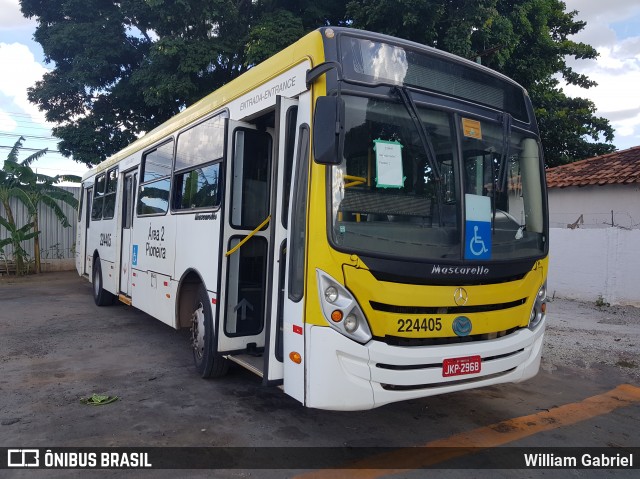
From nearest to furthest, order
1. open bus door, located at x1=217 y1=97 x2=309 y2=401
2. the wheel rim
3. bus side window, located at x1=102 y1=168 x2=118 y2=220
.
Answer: open bus door, located at x1=217 y1=97 x2=309 y2=401
the wheel rim
bus side window, located at x1=102 y1=168 x2=118 y2=220

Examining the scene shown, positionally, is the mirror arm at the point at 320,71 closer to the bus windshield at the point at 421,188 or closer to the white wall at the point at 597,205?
the bus windshield at the point at 421,188

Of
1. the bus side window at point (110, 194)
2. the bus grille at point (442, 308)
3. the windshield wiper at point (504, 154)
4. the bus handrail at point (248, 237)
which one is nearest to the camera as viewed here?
the bus grille at point (442, 308)

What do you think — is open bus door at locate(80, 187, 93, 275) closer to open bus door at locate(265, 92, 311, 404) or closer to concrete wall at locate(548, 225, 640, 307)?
open bus door at locate(265, 92, 311, 404)

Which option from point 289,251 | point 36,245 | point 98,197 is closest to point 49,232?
point 36,245

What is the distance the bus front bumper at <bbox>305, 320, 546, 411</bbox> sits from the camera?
3504 millimetres

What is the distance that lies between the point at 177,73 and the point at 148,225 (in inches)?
338

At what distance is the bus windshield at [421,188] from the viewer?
3.66 meters

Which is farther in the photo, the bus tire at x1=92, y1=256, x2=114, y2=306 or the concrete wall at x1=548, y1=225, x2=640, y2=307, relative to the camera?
the bus tire at x1=92, y1=256, x2=114, y2=306

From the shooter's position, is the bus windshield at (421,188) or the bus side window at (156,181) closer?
the bus windshield at (421,188)

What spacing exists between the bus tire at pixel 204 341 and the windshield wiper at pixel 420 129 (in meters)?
2.68

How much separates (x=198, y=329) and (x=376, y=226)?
289 centimetres

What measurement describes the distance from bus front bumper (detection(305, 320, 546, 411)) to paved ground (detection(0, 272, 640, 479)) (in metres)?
0.58

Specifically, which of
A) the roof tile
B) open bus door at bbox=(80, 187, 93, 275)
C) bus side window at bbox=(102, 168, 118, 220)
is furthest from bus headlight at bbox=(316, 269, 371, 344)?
the roof tile

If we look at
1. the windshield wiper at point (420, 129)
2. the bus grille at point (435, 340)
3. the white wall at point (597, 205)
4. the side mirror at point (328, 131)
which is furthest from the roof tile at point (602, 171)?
the side mirror at point (328, 131)
